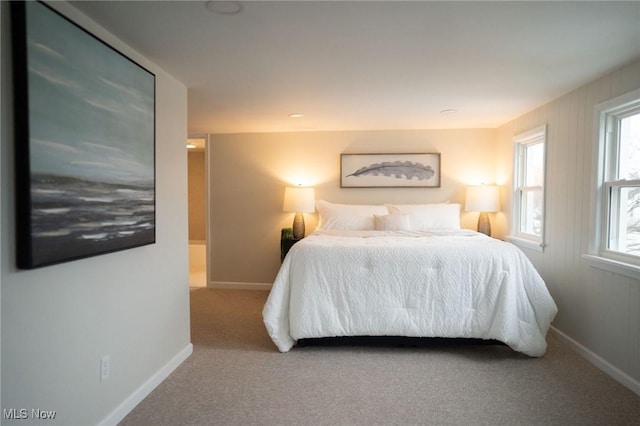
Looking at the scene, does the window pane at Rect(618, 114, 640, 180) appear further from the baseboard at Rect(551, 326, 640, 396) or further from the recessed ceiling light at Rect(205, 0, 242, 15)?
the recessed ceiling light at Rect(205, 0, 242, 15)

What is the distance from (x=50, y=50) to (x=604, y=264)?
137 inches

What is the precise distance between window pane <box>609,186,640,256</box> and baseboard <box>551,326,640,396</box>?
2.63 ft

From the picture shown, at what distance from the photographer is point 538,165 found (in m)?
3.73

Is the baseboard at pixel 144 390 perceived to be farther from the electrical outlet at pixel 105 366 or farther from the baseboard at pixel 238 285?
Result: the baseboard at pixel 238 285

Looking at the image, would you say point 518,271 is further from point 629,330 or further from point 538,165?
point 538,165

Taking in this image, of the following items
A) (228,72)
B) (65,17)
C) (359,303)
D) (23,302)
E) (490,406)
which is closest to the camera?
(23,302)

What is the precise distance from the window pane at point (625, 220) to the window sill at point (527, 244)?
80 cm

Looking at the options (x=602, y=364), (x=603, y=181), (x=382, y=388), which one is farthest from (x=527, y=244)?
(x=382, y=388)

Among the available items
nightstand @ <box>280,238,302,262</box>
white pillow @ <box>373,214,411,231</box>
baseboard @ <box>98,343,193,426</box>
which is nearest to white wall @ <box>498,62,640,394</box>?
white pillow @ <box>373,214,411,231</box>

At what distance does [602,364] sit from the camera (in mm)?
2547

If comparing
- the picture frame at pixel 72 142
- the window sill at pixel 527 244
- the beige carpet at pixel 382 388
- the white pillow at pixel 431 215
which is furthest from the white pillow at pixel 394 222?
the picture frame at pixel 72 142

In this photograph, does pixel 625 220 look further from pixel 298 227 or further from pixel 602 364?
pixel 298 227

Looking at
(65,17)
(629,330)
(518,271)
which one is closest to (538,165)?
(518,271)

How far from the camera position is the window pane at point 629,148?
2.46 meters
